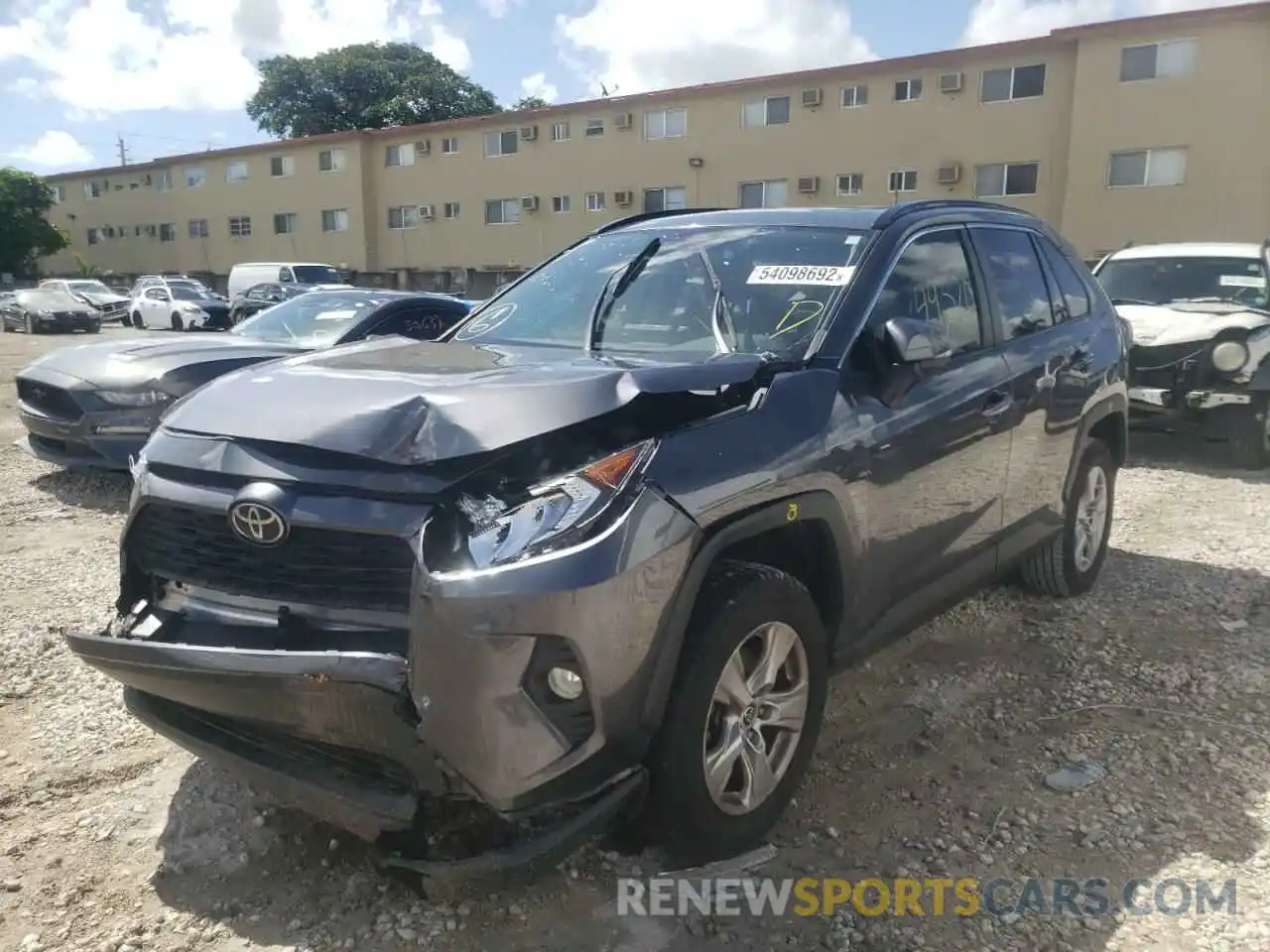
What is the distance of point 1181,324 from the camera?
8.12m

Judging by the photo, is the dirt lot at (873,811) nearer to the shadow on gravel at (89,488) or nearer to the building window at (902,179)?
the shadow on gravel at (89,488)

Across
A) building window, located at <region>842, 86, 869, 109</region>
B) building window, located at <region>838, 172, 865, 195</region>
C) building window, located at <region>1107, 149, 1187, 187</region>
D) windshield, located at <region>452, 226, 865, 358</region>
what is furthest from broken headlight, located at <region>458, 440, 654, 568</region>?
building window, located at <region>842, 86, 869, 109</region>

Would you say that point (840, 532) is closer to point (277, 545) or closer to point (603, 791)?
point (603, 791)

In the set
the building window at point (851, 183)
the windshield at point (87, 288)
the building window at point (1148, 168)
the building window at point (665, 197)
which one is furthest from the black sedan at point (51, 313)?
the building window at point (1148, 168)

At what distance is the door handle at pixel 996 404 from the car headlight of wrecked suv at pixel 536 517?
184 centimetres

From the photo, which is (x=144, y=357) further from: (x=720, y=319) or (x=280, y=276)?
(x=280, y=276)

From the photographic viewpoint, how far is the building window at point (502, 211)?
1374 inches

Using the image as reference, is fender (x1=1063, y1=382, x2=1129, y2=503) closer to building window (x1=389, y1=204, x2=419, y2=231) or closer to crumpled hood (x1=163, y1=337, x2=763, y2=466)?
crumpled hood (x1=163, y1=337, x2=763, y2=466)

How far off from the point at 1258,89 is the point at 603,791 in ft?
82.9

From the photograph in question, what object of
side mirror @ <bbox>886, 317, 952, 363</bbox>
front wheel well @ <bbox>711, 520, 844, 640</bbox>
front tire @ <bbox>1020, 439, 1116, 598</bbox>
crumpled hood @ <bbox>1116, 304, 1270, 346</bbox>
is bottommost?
front tire @ <bbox>1020, 439, 1116, 598</bbox>

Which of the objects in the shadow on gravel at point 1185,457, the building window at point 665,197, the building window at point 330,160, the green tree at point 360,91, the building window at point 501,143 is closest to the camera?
the shadow on gravel at point 1185,457

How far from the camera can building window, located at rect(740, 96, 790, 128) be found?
28.2 m

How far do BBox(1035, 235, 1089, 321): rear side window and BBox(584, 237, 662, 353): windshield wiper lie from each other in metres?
1.95

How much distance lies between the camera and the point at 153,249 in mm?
49469
